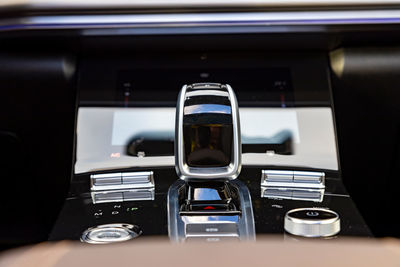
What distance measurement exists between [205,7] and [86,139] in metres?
0.30

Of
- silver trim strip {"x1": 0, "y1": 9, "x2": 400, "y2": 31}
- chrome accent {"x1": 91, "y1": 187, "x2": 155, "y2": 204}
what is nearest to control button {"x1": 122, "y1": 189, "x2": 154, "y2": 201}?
chrome accent {"x1": 91, "y1": 187, "x2": 155, "y2": 204}

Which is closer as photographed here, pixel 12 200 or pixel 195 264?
pixel 195 264

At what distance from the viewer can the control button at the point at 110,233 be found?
0.67 metres

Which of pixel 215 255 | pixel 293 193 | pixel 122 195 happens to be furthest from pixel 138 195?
pixel 215 255

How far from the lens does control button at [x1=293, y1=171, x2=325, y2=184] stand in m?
0.85

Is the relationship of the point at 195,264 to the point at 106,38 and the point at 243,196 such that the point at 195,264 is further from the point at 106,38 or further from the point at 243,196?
the point at 106,38

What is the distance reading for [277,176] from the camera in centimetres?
85

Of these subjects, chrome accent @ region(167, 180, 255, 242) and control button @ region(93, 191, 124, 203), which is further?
control button @ region(93, 191, 124, 203)

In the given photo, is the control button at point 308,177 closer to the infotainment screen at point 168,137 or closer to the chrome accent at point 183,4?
the infotainment screen at point 168,137

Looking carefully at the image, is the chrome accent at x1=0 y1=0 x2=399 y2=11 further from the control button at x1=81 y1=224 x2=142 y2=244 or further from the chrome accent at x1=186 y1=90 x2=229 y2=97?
the control button at x1=81 y1=224 x2=142 y2=244

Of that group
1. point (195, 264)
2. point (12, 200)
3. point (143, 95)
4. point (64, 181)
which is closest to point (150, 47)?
point (143, 95)

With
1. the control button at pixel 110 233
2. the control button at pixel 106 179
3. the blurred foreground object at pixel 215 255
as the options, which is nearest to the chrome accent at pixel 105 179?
the control button at pixel 106 179

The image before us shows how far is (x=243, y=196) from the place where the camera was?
76 centimetres

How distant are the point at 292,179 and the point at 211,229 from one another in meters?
0.22
